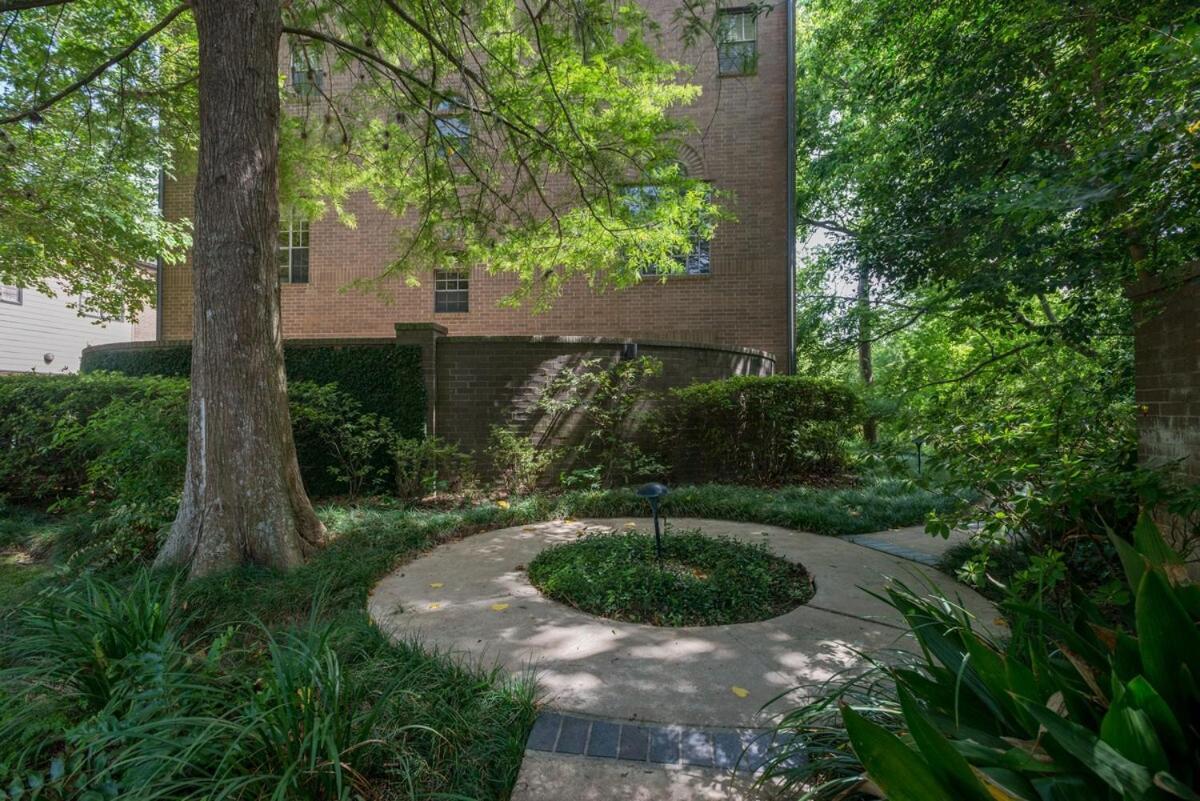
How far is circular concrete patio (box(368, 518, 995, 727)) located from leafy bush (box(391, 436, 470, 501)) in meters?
2.52

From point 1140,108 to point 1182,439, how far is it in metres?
1.64

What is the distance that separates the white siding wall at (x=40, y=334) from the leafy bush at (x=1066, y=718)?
18.1 metres

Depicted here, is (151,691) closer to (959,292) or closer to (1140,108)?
(1140,108)

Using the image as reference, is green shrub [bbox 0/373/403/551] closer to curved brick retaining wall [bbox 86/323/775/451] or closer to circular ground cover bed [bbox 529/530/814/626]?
curved brick retaining wall [bbox 86/323/775/451]

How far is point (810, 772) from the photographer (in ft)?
5.88

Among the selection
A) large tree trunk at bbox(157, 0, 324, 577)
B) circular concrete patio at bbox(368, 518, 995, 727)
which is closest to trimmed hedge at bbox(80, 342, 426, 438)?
large tree trunk at bbox(157, 0, 324, 577)

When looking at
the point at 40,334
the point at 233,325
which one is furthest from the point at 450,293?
the point at 40,334

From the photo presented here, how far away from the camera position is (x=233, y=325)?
4191 mm

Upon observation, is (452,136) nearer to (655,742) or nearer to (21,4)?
(21,4)

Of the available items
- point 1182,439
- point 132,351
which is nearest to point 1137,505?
point 1182,439

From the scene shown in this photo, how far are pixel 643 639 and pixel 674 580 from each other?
740 mm

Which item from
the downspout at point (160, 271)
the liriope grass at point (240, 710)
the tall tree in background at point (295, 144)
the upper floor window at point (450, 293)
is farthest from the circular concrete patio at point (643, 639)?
the downspout at point (160, 271)

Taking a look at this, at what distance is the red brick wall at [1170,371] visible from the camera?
2.77 m

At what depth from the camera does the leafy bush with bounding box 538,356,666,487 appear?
305 inches
